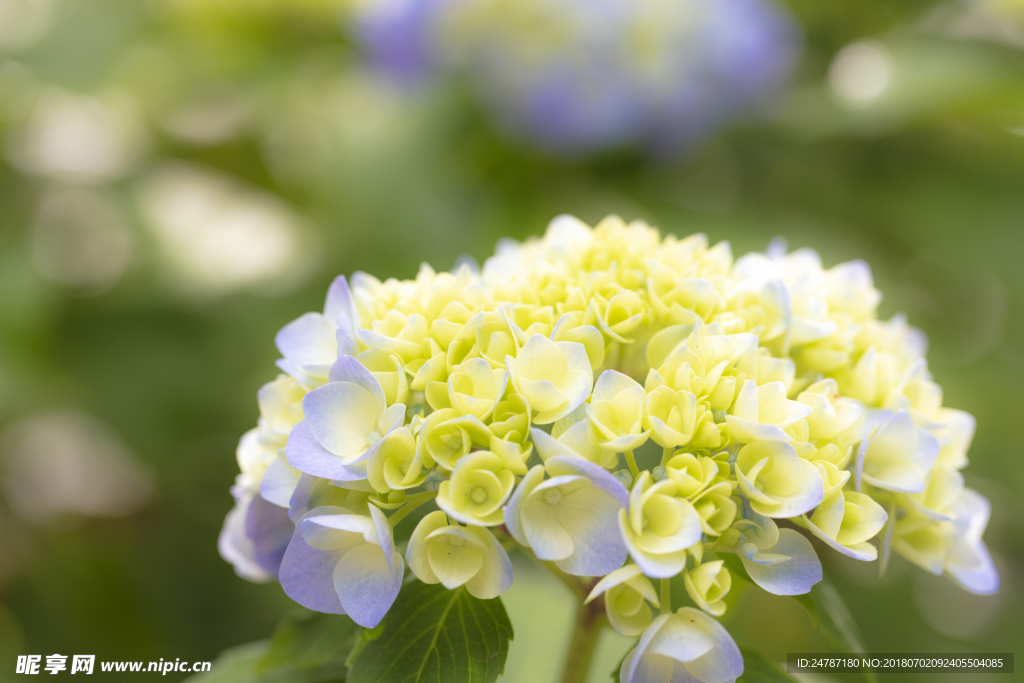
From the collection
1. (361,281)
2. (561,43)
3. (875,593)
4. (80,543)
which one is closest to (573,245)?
(361,281)

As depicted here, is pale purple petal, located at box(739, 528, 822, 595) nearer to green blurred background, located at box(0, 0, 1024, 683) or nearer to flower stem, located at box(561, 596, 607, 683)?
flower stem, located at box(561, 596, 607, 683)

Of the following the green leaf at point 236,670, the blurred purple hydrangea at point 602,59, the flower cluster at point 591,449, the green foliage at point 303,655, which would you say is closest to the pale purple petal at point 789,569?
A: the flower cluster at point 591,449

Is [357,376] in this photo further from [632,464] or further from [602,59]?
[602,59]

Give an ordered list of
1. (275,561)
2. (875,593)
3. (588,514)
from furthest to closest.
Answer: (875,593) < (275,561) < (588,514)

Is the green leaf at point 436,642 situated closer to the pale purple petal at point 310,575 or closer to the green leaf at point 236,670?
the pale purple petal at point 310,575

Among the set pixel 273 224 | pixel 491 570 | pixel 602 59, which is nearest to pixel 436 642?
pixel 491 570

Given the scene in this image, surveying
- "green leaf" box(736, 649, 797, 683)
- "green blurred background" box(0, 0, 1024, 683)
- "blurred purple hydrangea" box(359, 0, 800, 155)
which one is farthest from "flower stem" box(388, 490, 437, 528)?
"blurred purple hydrangea" box(359, 0, 800, 155)

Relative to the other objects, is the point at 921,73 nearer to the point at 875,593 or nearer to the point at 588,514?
the point at 875,593
